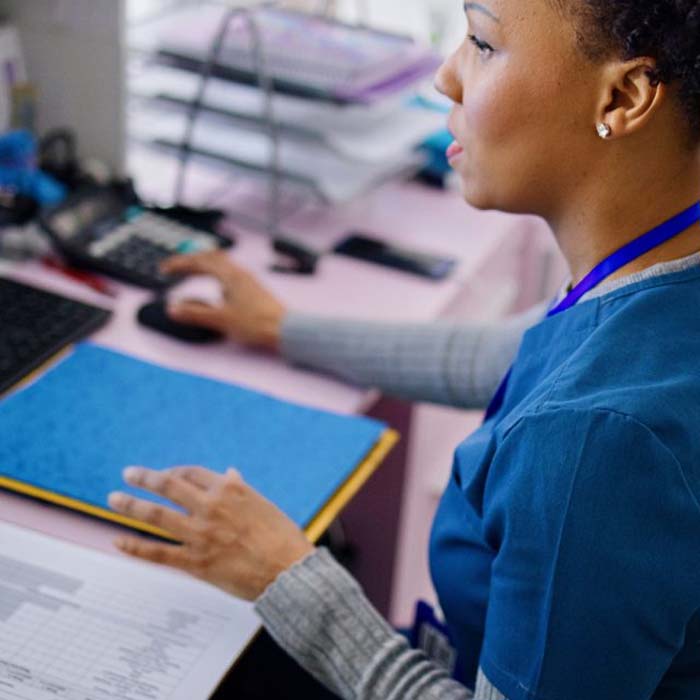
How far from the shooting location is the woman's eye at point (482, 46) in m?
0.90

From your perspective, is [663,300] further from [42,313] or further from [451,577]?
[42,313]

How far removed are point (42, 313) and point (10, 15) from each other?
2.14 feet

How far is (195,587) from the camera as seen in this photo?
95 cm

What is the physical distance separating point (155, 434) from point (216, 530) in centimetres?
22

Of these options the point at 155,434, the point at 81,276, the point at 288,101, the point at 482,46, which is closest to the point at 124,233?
the point at 81,276

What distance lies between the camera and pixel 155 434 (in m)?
1.13

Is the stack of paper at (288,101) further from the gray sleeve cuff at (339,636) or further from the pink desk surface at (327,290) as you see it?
the gray sleeve cuff at (339,636)

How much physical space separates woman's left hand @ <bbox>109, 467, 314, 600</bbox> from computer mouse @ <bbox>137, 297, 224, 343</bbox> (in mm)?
391

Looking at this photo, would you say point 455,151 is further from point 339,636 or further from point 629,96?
point 339,636

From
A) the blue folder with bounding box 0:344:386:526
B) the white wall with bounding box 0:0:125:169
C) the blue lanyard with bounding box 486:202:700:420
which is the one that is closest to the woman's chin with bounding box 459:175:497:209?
the blue lanyard with bounding box 486:202:700:420

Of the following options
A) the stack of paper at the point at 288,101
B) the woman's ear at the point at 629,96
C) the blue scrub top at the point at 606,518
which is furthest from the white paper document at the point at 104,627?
the stack of paper at the point at 288,101

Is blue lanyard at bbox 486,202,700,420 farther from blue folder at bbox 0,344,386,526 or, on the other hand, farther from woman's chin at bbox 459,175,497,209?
blue folder at bbox 0,344,386,526

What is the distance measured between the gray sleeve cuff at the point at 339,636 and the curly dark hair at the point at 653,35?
18.7 inches

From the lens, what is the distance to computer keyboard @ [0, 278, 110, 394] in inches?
47.4
